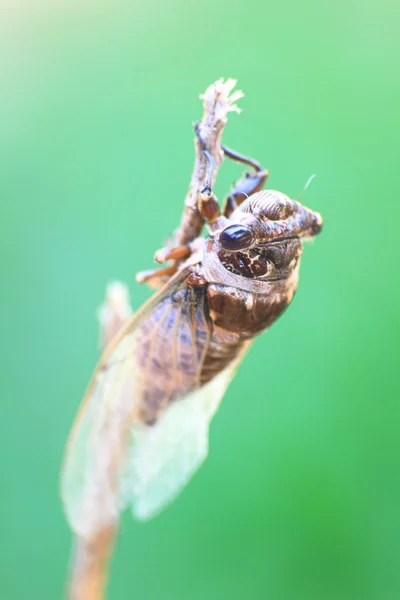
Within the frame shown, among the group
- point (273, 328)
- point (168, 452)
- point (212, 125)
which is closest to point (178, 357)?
point (168, 452)

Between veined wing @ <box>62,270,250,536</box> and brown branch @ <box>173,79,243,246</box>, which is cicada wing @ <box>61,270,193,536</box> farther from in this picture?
brown branch @ <box>173,79,243,246</box>

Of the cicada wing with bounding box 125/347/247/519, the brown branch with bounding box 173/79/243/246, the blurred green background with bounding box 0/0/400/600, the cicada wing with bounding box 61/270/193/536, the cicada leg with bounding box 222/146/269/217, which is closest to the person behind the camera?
the brown branch with bounding box 173/79/243/246

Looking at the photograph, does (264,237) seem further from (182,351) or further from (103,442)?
(103,442)

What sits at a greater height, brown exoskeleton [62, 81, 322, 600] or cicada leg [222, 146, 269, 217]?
cicada leg [222, 146, 269, 217]

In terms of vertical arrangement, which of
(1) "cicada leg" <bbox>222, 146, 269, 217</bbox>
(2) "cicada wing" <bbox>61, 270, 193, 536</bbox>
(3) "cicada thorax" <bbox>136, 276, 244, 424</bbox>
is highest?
(1) "cicada leg" <bbox>222, 146, 269, 217</bbox>

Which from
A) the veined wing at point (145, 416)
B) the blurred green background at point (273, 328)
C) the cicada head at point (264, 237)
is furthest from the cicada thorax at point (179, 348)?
the blurred green background at point (273, 328)

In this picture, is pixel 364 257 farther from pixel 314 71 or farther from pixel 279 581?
pixel 279 581

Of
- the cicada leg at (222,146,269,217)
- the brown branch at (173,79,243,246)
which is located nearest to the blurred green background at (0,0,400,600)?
the cicada leg at (222,146,269,217)

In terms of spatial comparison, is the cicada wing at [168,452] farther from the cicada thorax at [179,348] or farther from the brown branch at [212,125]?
the brown branch at [212,125]

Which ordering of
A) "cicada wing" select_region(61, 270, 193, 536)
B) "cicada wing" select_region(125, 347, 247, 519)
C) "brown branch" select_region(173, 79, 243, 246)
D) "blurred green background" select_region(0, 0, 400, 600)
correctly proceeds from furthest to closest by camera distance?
"blurred green background" select_region(0, 0, 400, 600)
"cicada wing" select_region(125, 347, 247, 519)
"cicada wing" select_region(61, 270, 193, 536)
"brown branch" select_region(173, 79, 243, 246)

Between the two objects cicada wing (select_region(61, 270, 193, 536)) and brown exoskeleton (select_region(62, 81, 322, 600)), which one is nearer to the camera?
brown exoskeleton (select_region(62, 81, 322, 600))
